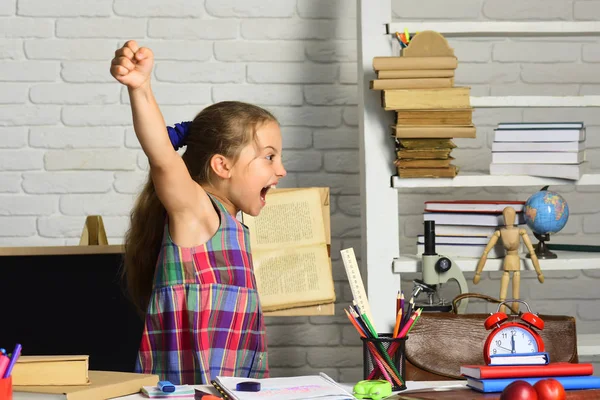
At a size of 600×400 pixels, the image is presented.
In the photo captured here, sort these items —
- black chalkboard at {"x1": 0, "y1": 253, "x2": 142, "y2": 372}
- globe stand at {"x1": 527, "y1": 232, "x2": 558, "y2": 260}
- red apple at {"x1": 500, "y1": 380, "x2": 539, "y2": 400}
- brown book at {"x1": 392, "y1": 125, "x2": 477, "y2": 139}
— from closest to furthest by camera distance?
red apple at {"x1": 500, "y1": 380, "x2": 539, "y2": 400} < black chalkboard at {"x1": 0, "y1": 253, "x2": 142, "y2": 372} < brown book at {"x1": 392, "y1": 125, "x2": 477, "y2": 139} < globe stand at {"x1": 527, "y1": 232, "x2": 558, "y2": 260}

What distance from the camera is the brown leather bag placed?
5.94ft

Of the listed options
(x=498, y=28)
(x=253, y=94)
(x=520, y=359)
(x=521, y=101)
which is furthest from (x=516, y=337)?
(x=253, y=94)

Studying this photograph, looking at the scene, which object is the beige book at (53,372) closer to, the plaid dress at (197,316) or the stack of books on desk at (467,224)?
the plaid dress at (197,316)

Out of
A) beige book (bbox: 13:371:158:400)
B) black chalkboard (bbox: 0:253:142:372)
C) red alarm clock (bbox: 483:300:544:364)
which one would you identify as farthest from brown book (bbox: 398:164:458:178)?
beige book (bbox: 13:371:158:400)

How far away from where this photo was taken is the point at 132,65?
1.32 meters

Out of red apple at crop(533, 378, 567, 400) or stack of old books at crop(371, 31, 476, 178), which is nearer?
red apple at crop(533, 378, 567, 400)

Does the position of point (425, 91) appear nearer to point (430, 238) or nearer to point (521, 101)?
point (521, 101)

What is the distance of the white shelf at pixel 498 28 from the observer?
2289mm

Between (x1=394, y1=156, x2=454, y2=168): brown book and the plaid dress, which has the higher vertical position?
(x1=394, y1=156, x2=454, y2=168): brown book

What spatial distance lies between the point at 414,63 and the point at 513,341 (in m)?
1.03

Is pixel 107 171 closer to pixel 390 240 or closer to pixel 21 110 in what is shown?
pixel 21 110

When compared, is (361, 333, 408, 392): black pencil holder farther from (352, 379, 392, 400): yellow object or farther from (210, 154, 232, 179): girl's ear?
(210, 154, 232, 179): girl's ear

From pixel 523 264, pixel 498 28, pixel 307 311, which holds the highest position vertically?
pixel 498 28

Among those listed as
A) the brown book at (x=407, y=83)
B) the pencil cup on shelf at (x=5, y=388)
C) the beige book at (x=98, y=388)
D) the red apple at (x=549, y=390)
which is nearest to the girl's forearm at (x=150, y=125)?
the beige book at (x=98, y=388)
